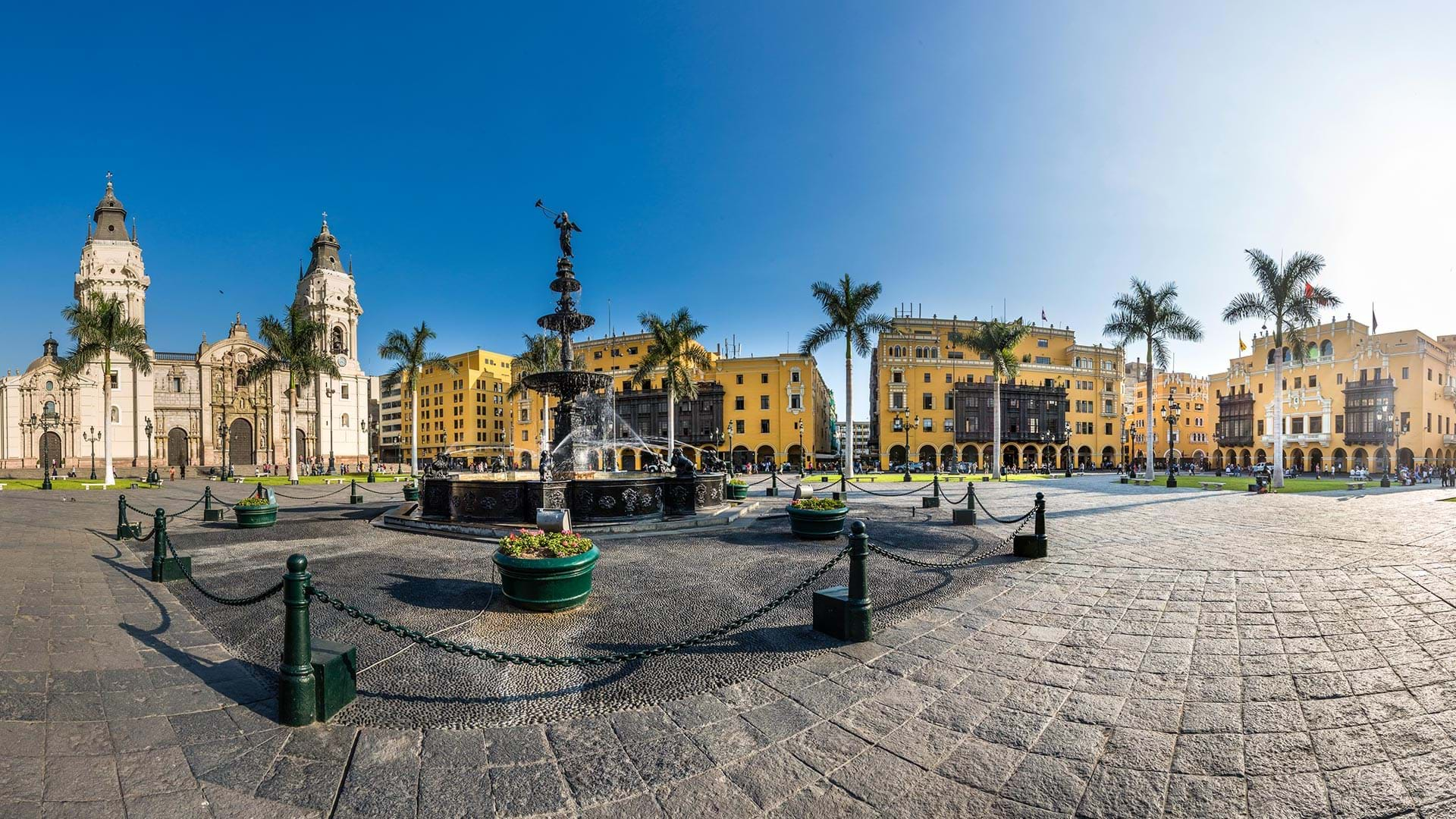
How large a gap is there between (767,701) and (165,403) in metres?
76.9

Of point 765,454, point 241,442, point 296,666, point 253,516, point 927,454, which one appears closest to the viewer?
point 296,666

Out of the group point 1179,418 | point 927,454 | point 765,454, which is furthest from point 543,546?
point 1179,418

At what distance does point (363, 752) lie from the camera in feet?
11.8

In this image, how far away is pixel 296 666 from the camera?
388 cm

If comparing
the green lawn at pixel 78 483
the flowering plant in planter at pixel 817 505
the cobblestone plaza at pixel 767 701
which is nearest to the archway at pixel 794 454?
the green lawn at pixel 78 483

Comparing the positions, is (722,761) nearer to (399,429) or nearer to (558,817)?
(558,817)

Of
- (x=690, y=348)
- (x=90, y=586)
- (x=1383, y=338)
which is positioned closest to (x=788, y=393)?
(x=690, y=348)

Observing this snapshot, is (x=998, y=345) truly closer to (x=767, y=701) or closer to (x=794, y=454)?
(x=794, y=454)

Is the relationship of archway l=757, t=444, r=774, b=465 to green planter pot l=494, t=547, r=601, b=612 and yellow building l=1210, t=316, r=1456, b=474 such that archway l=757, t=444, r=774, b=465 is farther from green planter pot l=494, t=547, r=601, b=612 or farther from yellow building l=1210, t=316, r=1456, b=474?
green planter pot l=494, t=547, r=601, b=612

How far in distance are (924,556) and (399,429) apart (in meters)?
105

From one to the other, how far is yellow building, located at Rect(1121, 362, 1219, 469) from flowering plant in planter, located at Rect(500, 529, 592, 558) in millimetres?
84485

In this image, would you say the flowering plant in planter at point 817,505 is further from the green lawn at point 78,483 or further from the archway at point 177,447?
the archway at point 177,447

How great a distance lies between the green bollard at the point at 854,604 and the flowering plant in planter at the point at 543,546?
9.61 ft

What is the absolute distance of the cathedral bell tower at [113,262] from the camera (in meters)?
55.9
